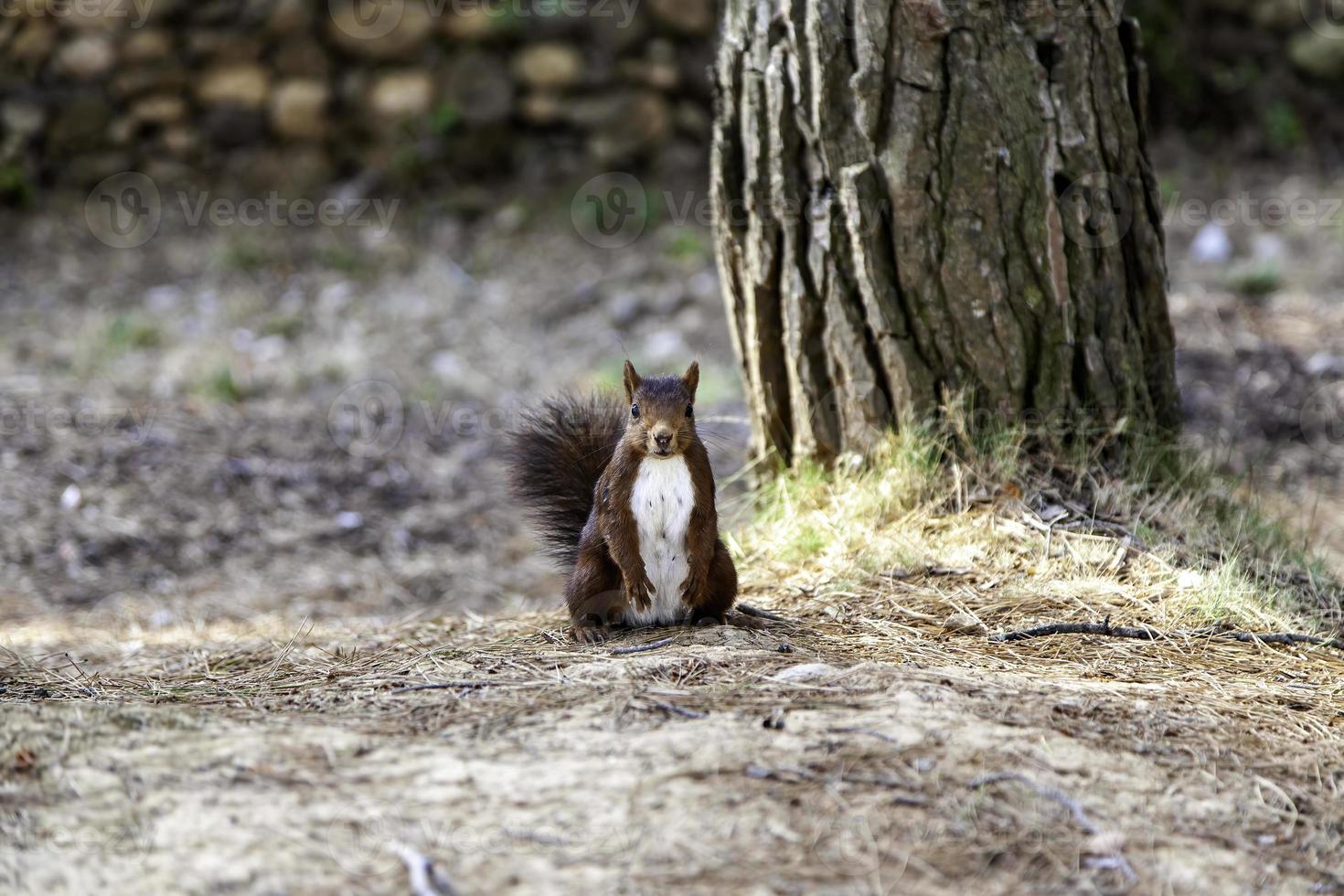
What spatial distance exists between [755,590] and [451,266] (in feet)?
14.0

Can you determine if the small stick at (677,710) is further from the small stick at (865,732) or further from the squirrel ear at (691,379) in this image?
the squirrel ear at (691,379)

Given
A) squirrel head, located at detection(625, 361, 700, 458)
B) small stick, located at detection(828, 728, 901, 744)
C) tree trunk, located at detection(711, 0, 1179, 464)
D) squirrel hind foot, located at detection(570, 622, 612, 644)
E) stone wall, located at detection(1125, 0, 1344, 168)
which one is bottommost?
small stick, located at detection(828, 728, 901, 744)

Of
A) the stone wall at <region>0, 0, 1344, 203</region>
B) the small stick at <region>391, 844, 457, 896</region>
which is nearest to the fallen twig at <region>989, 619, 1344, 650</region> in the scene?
the small stick at <region>391, 844, 457, 896</region>

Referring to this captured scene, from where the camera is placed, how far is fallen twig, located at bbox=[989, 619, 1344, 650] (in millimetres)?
2664

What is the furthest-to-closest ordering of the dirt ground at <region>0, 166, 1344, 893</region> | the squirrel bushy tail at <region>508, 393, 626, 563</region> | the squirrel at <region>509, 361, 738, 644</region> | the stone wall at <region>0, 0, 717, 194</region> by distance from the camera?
the stone wall at <region>0, 0, 717, 194</region>
the squirrel bushy tail at <region>508, 393, 626, 563</region>
the squirrel at <region>509, 361, 738, 644</region>
the dirt ground at <region>0, 166, 1344, 893</region>

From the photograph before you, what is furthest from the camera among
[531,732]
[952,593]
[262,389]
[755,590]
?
[262,389]

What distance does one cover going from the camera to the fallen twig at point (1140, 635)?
8.74ft

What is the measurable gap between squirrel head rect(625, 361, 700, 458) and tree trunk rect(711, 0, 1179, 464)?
2.48 feet

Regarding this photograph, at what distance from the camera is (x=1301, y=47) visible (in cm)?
733

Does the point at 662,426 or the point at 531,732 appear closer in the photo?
the point at 531,732

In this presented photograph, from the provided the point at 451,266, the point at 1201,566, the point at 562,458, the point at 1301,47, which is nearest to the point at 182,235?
the point at 451,266

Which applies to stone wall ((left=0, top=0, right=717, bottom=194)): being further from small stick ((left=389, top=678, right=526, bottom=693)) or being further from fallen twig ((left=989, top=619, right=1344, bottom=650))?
small stick ((left=389, top=678, right=526, bottom=693))

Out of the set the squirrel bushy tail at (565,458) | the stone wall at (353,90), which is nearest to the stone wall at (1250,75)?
the stone wall at (353,90)

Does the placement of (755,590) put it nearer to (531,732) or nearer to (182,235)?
(531,732)
